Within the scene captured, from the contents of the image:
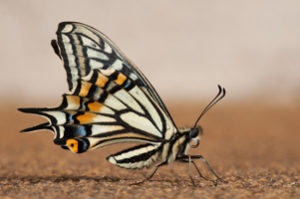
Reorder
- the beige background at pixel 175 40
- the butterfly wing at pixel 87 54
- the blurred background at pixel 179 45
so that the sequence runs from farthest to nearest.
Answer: the beige background at pixel 175 40, the blurred background at pixel 179 45, the butterfly wing at pixel 87 54

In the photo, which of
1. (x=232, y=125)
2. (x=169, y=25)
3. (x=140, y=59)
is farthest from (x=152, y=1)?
(x=232, y=125)

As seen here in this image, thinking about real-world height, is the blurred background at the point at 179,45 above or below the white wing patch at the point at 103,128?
above

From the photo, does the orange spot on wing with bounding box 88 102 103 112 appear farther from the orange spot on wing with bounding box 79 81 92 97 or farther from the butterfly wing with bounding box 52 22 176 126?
the butterfly wing with bounding box 52 22 176 126

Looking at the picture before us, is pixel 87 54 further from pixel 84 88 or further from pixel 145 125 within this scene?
pixel 145 125

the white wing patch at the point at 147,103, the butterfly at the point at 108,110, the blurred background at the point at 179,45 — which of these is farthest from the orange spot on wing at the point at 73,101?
the blurred background at the point at 179,45

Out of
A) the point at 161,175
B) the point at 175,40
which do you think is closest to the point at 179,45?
the point at 175,40

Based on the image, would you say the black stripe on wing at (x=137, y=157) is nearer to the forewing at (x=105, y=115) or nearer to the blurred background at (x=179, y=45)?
the forewing at (x=105, y=115)

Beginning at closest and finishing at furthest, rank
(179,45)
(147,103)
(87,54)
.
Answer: (87,54) → (147,103) → (179,45)

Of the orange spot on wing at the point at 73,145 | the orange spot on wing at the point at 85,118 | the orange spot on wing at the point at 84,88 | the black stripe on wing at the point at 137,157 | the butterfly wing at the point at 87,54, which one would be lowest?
the black stripe on wing at the point at 137,157
